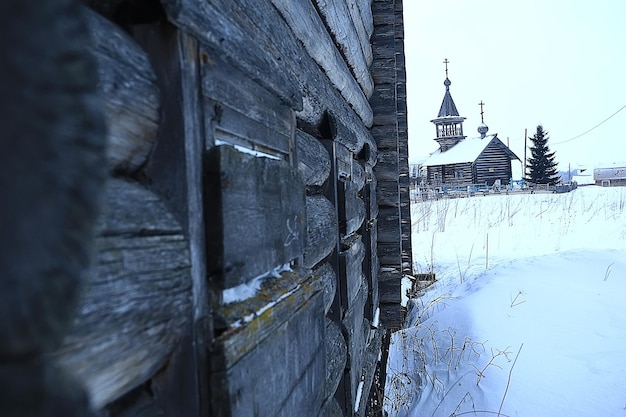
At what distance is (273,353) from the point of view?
88cm

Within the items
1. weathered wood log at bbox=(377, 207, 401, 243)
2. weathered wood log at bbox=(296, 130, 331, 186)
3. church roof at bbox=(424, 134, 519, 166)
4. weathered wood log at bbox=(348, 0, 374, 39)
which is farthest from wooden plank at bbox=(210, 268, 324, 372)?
church roof at bbox=(424, 134, 519, 166)

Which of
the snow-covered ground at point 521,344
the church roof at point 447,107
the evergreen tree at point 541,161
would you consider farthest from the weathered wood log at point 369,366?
the church roof at point 447,107

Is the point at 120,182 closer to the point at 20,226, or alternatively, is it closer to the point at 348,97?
the point at 20,226

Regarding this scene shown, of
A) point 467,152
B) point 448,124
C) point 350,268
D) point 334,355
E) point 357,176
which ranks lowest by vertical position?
point 334,355

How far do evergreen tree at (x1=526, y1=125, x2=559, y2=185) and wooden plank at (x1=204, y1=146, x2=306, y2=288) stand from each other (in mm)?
34242

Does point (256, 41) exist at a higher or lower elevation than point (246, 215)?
higher

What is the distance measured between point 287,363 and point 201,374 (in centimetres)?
32

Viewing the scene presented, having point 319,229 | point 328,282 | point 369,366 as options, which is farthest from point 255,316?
point 369,366

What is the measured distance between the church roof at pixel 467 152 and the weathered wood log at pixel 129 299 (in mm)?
31365

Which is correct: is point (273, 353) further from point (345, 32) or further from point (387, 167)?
point (387, 167)

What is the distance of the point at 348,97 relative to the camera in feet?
8.64

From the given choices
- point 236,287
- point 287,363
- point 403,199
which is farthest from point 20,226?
point 403,199

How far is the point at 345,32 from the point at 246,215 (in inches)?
73.0

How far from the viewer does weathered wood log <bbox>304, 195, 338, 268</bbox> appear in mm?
1441
